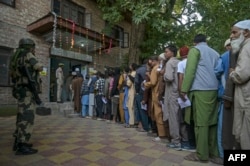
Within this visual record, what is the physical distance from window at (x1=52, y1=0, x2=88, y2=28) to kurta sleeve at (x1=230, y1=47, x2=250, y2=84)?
10.3 m

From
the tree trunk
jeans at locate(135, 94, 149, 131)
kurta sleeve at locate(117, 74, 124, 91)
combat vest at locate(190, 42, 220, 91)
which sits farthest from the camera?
the tree trunk

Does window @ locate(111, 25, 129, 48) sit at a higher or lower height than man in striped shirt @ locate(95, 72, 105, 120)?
higher

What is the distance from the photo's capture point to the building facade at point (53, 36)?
30.0 ft

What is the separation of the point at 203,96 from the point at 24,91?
9.58 ft

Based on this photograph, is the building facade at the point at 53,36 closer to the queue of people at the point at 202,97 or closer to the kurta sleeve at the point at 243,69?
the queue of people at the point at 202,97

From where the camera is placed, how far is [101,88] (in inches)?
321

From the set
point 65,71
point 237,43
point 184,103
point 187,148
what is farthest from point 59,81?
point 237,43

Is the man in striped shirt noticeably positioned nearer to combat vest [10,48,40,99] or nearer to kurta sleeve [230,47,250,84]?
combat vest [10,48,40,99]

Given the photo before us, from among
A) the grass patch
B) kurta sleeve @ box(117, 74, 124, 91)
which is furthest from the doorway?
kurta sleeve @ box(117, 74, 124, 91)

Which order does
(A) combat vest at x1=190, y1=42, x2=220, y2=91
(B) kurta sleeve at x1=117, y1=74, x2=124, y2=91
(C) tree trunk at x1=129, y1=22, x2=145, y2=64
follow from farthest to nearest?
(C) tree trunk at x1=129, y1=22, x2=145, y2=64 < (B) kurta sleeve at x1=117, y1=74, x2=124, y2=91 < (A) combat vest at x1=190, y1=42, x2=220, y2=91

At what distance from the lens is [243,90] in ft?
8.79

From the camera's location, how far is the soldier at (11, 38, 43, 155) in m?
3.88

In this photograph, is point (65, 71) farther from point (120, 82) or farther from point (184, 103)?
point (184, 103)

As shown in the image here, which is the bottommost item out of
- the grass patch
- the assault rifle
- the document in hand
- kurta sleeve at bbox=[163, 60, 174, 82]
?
the grass patch
